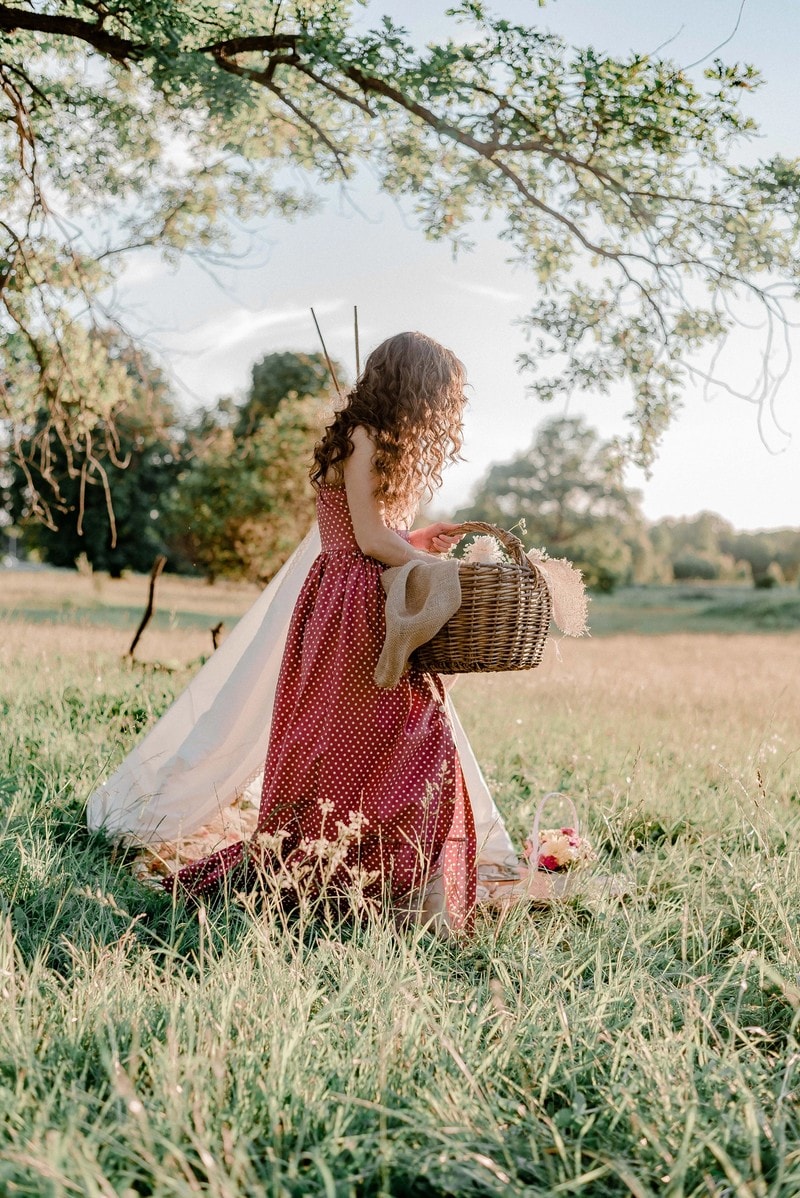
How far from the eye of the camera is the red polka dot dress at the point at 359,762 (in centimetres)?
363

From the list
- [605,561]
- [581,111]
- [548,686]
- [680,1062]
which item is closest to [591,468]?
[605,561]

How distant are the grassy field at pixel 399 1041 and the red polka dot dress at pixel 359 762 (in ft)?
0.83

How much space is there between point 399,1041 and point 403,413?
6.77 ft

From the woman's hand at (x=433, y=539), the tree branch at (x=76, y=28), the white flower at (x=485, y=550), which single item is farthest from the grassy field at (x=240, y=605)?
the white flower at (x=485, y=550)

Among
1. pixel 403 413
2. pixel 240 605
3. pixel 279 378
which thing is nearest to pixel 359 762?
pixel 403 413

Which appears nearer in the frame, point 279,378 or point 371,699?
point 371,699

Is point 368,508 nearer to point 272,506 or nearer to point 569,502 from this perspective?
point 272,506

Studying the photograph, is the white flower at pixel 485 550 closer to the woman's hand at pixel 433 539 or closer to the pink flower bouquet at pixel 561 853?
the woman's hand at pixel 433 539

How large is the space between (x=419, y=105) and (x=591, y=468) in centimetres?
3702

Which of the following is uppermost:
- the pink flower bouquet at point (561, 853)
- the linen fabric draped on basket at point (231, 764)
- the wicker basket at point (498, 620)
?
the wicker basket at point (498, 620)

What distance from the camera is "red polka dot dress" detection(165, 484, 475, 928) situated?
363cm

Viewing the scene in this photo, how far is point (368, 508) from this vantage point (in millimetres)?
3607

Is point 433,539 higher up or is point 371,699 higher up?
point 433,539

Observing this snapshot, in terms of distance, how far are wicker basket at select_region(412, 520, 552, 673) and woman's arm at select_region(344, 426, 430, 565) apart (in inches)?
14.0
